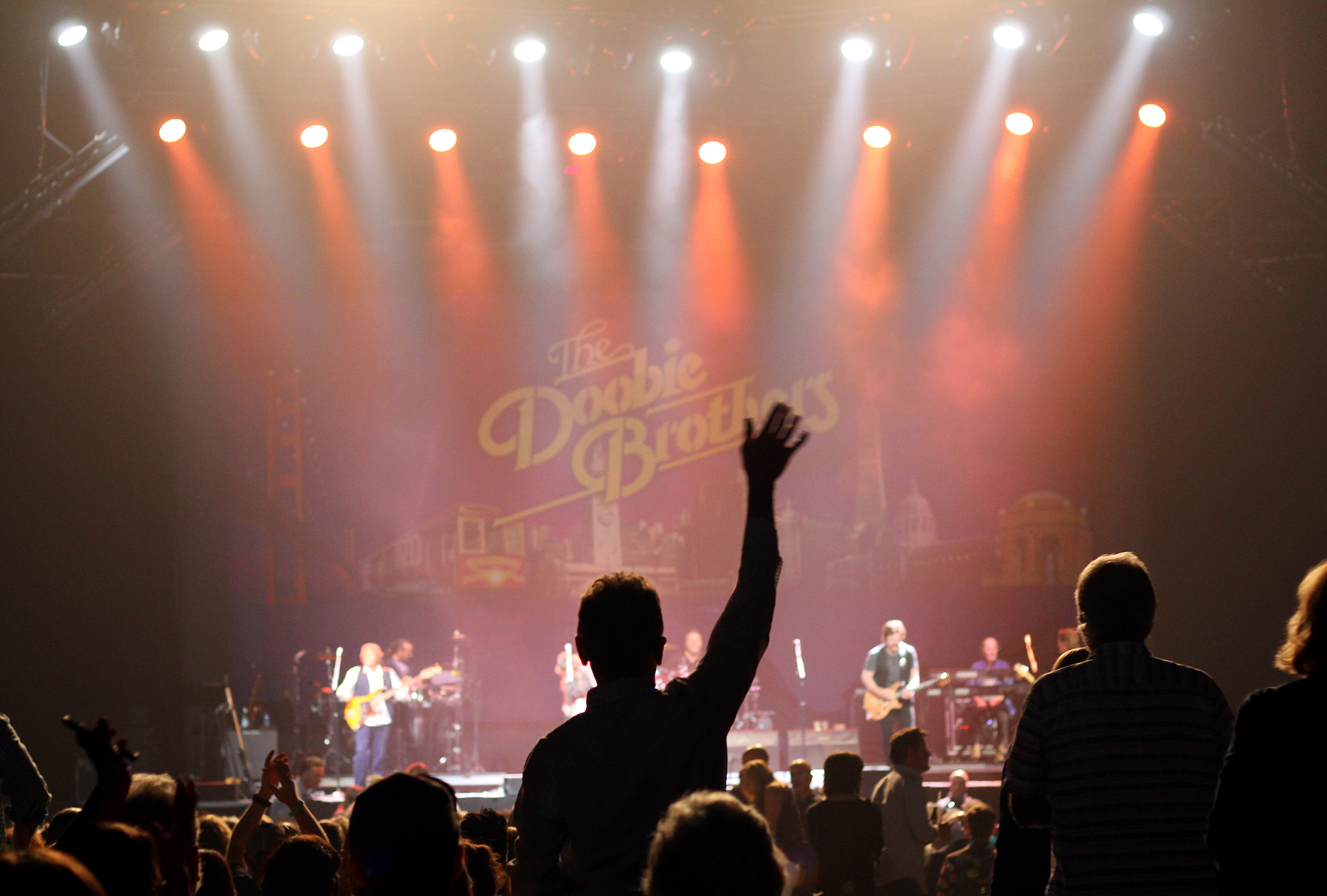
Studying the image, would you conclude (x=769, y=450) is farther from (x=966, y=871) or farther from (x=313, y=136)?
(x=313, y=136)

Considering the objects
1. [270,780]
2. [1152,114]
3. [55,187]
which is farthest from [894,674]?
[270,780]

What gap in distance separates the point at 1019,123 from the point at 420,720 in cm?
854

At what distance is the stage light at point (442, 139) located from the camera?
11594 millimetres

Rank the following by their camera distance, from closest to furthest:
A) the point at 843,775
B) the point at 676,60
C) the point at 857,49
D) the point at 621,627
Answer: the point at 621,627 < the point at 843,775 < the point at 676,60 < the point at 857,49

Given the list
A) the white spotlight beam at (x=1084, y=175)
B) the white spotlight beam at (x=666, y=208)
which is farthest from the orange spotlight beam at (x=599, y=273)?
the white spotlight beam at (x=1084, y=175)

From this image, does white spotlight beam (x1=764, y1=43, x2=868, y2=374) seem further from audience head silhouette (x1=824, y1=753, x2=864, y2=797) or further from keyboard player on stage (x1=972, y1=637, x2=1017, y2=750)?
audience head silhouette (x1=824, y1=753, x2=864, y2=797)

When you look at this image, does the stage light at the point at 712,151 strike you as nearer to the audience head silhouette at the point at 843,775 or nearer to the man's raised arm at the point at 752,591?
the audience head silhouette at the point at 843,775

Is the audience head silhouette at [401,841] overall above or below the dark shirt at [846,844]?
above

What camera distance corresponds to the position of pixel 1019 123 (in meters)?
11.5

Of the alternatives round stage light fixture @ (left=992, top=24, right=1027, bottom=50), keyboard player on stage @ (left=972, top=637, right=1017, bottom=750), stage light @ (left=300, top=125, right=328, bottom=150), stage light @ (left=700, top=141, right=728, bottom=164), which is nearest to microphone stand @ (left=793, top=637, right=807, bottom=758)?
keyboard player on stage @ (left=972, top=637, right=1017, bottom=750)

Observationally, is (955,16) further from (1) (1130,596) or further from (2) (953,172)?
(1) (1130,596)

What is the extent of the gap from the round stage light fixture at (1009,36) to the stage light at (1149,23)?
0.91 metres

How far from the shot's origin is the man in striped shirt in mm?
2467

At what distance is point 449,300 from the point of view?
44.7 ft
